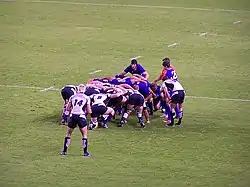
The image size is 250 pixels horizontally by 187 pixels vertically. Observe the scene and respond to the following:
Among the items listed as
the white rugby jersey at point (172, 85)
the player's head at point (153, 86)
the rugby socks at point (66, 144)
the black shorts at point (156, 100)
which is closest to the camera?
the rugby socks at point (66, 144)

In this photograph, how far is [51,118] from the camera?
1164 inches

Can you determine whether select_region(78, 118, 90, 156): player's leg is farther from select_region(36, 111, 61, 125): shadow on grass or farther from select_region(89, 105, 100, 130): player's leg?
select_region(36, 111, 61, 125): shadow on grass

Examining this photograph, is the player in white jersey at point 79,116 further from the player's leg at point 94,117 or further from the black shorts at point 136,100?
the black shorts at point 136,100

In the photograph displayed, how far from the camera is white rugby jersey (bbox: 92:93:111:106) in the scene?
91.3 feet

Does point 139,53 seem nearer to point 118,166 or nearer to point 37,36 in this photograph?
point 37,36

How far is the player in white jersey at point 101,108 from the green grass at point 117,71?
0.35m

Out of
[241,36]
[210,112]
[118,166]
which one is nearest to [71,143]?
[118,166]

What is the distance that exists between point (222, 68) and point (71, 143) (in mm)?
13406

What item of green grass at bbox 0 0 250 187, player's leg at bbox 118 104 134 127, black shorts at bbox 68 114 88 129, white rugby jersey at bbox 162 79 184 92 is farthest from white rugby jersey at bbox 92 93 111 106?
black shorts at bbox 68 114 88 129

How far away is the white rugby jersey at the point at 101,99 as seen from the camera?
27.8m

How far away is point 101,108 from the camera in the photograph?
27609 millimetres

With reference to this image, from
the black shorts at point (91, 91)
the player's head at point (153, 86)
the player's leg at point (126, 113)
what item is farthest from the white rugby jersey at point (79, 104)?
the player's head at point (153, 86)

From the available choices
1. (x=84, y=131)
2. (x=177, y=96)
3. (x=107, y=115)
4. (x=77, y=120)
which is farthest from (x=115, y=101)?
(x=77, y=120)

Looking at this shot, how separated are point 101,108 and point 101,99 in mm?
493
